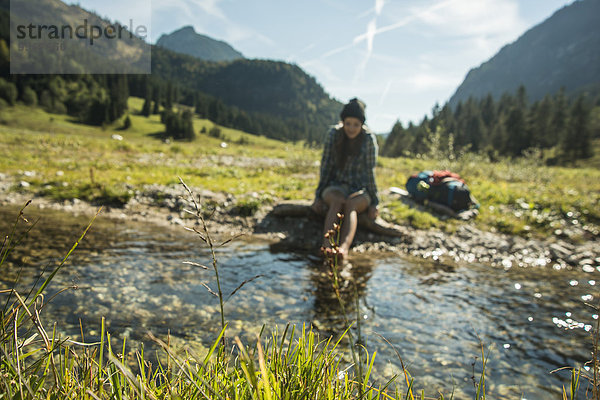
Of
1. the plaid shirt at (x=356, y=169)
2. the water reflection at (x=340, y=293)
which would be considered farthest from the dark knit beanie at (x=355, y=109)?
the water reflection at (x=340, y=293)

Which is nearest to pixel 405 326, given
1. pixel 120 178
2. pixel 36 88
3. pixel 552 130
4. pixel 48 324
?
pixel 48 324

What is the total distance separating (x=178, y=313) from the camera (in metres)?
A: 3.51

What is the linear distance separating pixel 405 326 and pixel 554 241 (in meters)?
6.53

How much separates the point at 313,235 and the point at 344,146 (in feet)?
6.87

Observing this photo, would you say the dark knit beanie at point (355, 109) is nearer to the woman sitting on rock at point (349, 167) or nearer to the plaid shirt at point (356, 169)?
the woman sitting on rock at point (349, 167)

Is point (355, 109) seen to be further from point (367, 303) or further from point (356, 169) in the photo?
point (367, 303)

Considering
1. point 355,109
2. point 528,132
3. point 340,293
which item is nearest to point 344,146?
point 355,109

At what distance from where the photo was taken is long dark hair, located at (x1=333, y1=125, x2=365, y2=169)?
6.85m

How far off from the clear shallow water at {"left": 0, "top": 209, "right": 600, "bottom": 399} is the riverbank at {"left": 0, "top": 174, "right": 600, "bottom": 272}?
1.94ft

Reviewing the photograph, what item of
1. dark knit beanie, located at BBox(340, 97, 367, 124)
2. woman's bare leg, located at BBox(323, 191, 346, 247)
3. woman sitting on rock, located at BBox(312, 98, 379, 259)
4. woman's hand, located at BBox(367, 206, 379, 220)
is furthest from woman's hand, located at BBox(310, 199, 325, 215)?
dark knit beanie, located at BBox(340, 97, 367, 124)

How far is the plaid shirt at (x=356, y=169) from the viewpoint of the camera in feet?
22.6

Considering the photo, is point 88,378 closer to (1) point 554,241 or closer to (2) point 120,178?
(1) point 554,241

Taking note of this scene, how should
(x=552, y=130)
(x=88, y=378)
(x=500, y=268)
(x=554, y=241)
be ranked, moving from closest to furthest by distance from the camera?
(x=88, y=378)
(x=500, y=268)
(x=554, y=241)
(x=552, y=130)

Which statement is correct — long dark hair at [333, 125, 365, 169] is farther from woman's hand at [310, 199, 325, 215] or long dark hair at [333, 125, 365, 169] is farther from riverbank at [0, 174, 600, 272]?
riverbank at [0, 174, 600, 272]
